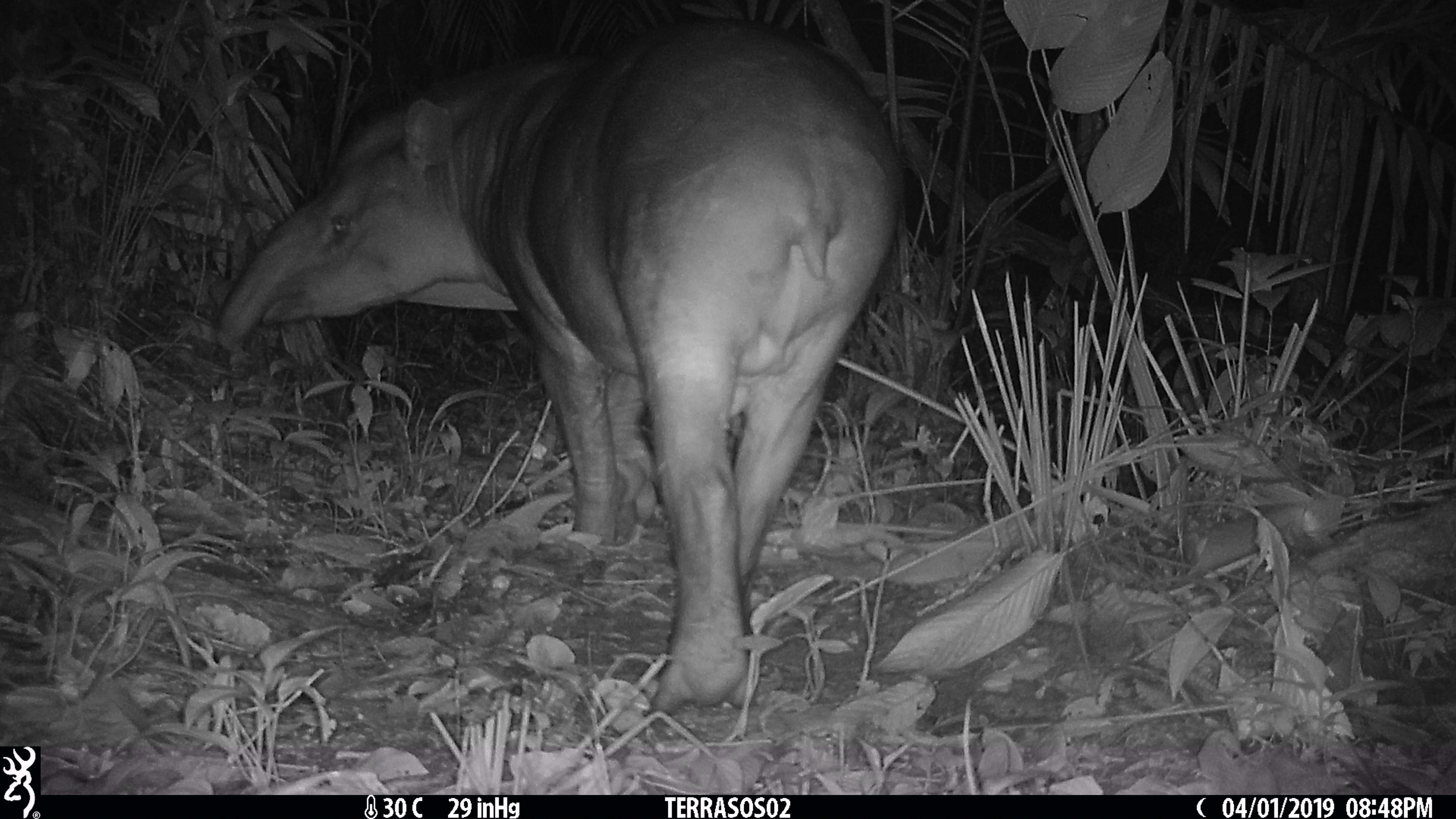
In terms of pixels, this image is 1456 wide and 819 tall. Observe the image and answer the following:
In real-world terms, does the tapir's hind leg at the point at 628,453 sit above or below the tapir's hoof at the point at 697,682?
above

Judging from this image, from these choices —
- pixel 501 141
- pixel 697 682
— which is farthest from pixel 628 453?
pixel 697 682

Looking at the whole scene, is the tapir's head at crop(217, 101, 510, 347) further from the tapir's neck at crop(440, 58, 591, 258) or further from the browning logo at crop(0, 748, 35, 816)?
the browning logo at crop(0, 748, 35, 816)

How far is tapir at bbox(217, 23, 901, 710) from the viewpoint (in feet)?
9.00

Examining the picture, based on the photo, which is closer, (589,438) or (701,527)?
(701,527)

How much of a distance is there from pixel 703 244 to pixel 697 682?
786 mm

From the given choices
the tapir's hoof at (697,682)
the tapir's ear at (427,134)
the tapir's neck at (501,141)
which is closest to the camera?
the tapir's hoof at (697,682)

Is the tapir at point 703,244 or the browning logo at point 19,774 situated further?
→ the tapir at point 703,244

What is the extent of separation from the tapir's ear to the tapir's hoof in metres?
1.72

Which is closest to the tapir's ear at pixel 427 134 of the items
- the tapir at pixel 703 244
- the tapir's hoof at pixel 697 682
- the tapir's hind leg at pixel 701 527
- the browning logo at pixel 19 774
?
the tapir at pixel 703 244

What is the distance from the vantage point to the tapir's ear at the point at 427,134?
3.83 metres

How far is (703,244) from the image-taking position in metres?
2.73

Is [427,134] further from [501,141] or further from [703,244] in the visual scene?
[703,244]

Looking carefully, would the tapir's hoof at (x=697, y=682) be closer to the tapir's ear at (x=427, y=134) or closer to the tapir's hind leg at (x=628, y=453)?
the tapir's hind leg at (x=628, y=453)
